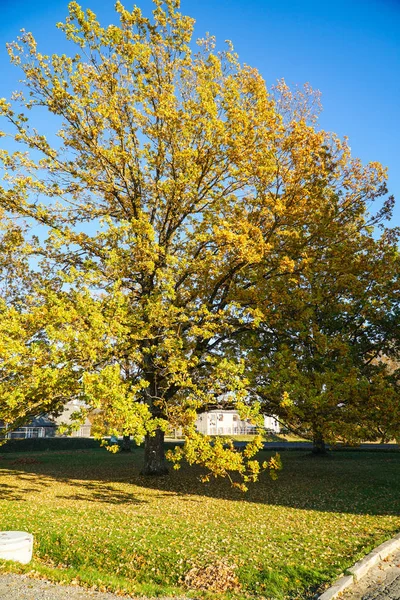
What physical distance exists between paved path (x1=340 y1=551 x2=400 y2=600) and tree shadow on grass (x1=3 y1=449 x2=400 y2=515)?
4971mm

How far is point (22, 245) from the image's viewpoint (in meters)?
15.7

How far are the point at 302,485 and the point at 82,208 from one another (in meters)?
13.3

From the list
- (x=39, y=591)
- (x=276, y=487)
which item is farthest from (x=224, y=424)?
(x=39, y=591)

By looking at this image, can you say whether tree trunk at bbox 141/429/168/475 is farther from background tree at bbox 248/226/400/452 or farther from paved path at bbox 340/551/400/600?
paved path at bbox 340/551/400/600

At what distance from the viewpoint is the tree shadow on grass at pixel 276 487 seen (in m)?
14.4

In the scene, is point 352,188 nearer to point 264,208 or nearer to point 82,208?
point 264,208

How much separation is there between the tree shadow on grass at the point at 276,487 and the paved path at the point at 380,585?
196 inches

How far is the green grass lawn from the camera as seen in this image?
24.9 feet

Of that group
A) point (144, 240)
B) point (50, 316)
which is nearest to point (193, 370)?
point (144, 240)

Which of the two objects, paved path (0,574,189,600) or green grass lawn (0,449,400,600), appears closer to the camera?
paved path (0,574,189,600)

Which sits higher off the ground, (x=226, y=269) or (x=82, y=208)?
(x=82, y=208)

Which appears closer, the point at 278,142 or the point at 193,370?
the point at 278,142

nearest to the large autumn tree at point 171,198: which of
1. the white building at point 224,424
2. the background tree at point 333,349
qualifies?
the background tree at point 333,349

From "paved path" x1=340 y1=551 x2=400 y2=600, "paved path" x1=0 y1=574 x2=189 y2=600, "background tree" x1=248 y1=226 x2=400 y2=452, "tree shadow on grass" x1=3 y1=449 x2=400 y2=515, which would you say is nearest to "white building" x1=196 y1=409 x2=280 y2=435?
"tree shadow on grass" x1=3 y1=449 x2=400 y2=515
